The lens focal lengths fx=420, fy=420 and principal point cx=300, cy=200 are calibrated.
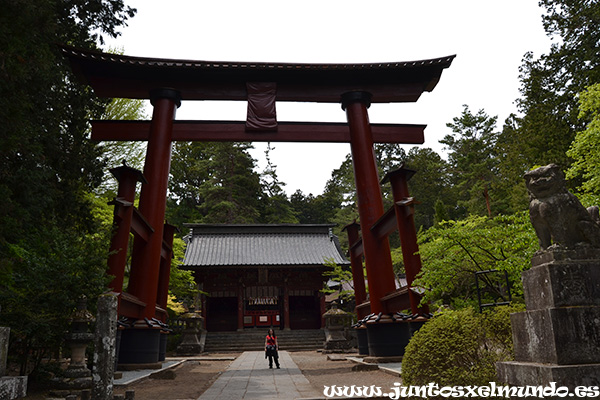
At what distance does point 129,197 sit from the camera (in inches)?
404

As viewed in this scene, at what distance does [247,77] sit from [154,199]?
4.47 meters

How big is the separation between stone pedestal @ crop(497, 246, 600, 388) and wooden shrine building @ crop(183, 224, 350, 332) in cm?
2075

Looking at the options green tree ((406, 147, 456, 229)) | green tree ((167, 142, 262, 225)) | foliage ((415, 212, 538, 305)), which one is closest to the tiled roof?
green tree ((167, 142, 262, 225))

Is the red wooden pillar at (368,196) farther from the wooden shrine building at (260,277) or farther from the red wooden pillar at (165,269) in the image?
the wooden shrine building at (260,277)

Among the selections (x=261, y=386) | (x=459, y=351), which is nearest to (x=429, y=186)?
(x=261, y=386)

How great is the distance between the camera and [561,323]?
143 inches

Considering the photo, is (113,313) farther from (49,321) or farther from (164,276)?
(164,276)

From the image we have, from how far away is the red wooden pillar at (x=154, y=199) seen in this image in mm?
10805

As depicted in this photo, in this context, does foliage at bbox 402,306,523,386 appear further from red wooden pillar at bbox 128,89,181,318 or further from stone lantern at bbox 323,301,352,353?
stone lantern at bbox 323,301,352,353

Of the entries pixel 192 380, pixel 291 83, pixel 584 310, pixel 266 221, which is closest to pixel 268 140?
pixel 291 83

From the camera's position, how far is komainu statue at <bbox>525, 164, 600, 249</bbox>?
400cm

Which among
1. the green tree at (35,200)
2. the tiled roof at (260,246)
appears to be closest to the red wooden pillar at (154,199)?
the green tree at (35,200)

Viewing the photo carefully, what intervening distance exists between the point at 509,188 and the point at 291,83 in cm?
1901

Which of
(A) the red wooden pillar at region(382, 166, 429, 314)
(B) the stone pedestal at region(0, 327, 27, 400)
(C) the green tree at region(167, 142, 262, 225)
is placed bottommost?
(B) the stone pedestal at region(0, 327, 27, 400)
